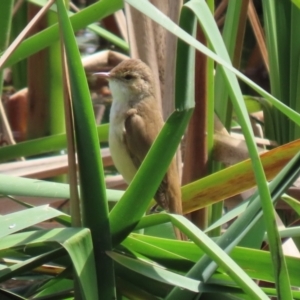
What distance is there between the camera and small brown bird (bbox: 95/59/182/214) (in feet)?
6.64

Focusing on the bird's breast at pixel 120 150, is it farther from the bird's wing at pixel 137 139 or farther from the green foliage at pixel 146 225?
the green foliage at pixel 146 225

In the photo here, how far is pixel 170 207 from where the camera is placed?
1.78 metres

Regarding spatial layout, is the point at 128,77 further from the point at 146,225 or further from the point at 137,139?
the point at 146,225

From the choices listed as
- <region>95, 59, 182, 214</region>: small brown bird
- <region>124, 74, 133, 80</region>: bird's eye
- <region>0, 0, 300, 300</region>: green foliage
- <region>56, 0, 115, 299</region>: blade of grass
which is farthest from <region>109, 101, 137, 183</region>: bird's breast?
<region>56, 0, 115, 299</region>: blade of grass

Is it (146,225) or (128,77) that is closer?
(146,225)

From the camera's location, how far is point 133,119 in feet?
7.36

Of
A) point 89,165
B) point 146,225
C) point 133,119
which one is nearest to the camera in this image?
point 89,165

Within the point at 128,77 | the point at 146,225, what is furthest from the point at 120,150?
the point at 146,225

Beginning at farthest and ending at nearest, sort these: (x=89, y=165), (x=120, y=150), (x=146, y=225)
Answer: (x=120, y=150) → (x=146, y=225) → (x=89, y=165)

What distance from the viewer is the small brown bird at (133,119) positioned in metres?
2.02

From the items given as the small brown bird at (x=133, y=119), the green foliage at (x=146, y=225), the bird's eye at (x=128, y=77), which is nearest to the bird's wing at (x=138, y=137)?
the small brown bird at (x=133, y=119)

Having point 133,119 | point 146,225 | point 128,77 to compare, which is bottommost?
point 146,225

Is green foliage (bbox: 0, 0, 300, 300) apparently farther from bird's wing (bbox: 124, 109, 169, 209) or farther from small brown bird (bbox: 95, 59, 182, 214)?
bird's wing (bbox: 124, 109, 169, 209)

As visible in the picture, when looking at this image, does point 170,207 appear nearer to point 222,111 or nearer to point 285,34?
point 222,111
